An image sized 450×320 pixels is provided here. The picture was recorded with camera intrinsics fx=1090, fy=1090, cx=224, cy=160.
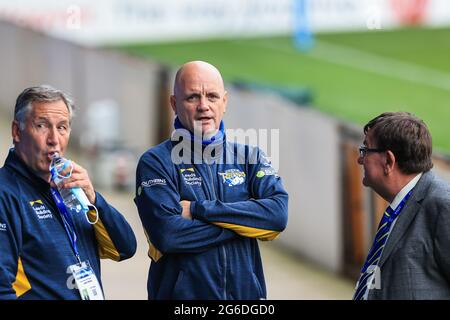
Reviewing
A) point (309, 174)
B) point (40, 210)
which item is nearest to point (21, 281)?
point (40, 210)

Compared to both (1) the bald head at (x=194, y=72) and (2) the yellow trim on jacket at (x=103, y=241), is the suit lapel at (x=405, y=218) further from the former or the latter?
(2) the yellow trim on jacket at (x=103, y=241)

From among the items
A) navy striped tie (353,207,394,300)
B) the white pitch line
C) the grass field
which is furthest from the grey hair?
the white pitch line

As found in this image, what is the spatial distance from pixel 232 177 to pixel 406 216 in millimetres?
830

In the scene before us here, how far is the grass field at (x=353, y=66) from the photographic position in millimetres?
16672

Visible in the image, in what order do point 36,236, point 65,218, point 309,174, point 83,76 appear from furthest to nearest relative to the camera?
1. point 83,76
2. point 309,174
3. point 65,218
4. point 36,236

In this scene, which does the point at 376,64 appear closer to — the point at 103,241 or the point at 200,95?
the point at 200,95

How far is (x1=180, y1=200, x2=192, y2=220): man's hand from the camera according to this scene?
4.66m

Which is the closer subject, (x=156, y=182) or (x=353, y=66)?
(x=156, y=182)

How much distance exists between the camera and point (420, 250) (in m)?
4.26

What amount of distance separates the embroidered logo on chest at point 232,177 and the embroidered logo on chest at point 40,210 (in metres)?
0.78

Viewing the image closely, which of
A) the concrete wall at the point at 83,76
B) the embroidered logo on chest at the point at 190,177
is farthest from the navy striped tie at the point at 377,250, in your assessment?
the concrete wall at the point at 83,76

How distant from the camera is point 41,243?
14.4 ft

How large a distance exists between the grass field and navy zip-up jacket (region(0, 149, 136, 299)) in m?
10.1

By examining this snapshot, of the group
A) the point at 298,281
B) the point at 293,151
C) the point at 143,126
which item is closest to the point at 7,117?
the point at 143,126
